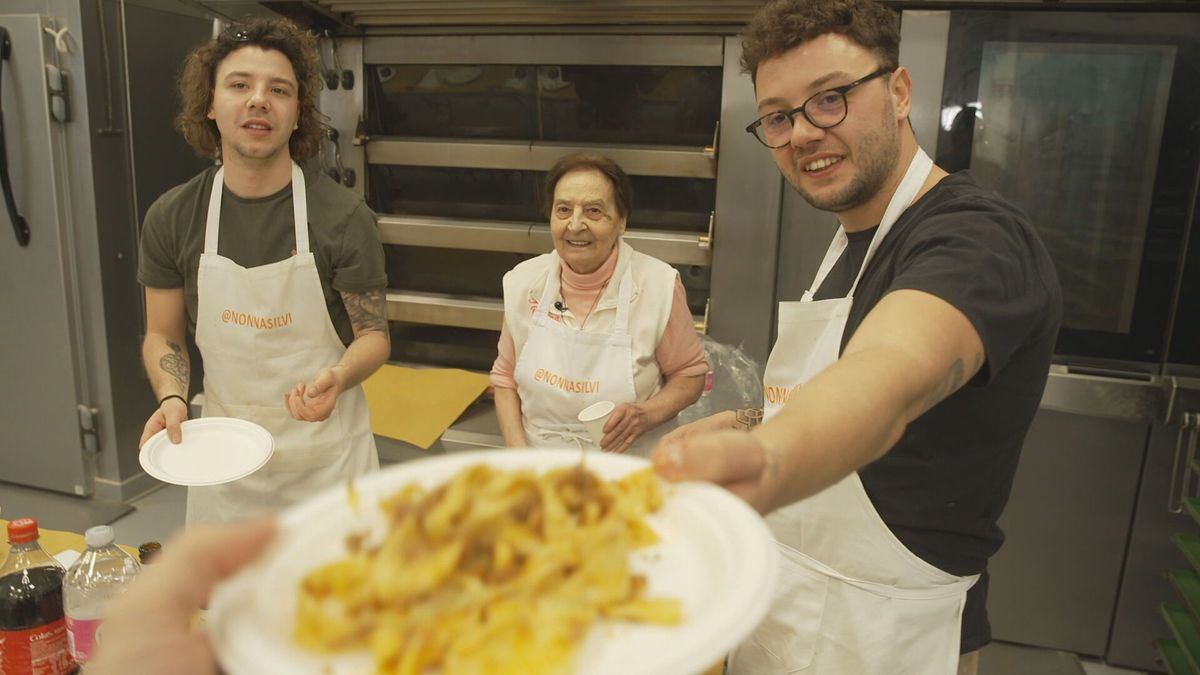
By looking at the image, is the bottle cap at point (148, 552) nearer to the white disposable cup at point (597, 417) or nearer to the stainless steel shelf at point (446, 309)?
the white disposable cup at point (597, 417)

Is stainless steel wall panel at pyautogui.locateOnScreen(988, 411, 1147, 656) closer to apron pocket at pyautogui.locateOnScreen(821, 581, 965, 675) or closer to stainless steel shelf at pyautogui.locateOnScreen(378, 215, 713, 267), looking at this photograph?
stainless steel shelf at pyautogui.locateOnScreen(378, 215, 713, 267)

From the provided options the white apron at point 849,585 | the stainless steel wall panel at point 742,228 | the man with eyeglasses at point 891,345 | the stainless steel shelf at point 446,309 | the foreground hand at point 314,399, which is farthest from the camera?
the stainless steel shelf at point 446,309

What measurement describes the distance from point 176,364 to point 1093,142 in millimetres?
2528

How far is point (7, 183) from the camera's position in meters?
3.04

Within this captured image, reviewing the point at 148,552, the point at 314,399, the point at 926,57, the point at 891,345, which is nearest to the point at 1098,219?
the point at 926,57

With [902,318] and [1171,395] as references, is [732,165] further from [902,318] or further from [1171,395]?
[902,318]

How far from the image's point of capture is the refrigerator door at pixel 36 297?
2996 mm

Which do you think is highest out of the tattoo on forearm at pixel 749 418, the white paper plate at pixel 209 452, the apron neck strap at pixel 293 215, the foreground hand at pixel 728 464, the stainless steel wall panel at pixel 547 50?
the stainless steel wall panel at pixel 547 50

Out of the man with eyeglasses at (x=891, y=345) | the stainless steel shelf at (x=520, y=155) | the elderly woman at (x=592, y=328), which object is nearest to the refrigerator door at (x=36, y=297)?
the stainless steel shelf at (x=520, y=155)

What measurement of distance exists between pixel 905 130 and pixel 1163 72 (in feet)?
4.47

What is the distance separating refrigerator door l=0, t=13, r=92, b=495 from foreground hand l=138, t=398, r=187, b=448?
5.48ft

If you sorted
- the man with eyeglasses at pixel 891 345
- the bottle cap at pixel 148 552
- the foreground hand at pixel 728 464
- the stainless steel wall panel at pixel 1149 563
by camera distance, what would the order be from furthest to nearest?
the stainless steel wall panel at pixel 1149 563
the bottle cap at pixel 148 552
the man with eyeglasses at pixel 891 345
the foreground hand at pixel 728 464

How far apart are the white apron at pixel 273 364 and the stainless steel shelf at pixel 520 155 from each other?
941mm

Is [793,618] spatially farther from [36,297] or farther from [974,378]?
[36,297]
